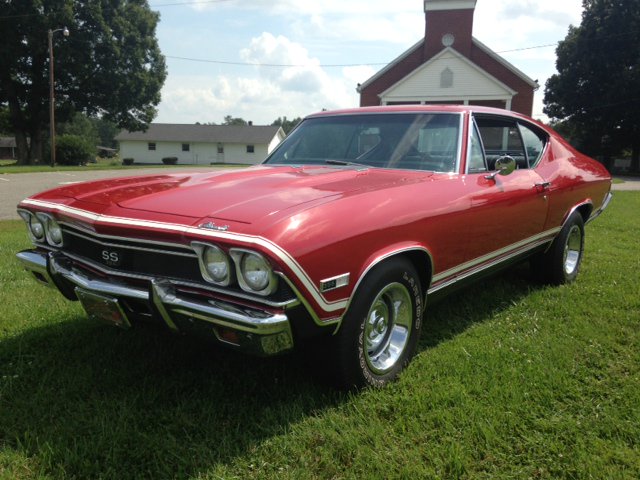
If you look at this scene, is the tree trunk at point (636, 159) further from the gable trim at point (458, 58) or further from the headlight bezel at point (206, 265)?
the headlight bezel at point (206, 265)

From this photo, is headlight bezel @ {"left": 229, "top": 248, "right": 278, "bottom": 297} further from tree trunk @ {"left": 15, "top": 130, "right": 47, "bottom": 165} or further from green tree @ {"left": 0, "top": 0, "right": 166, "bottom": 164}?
tree trunk @ {"left": 15, "top": 130, "right": 47, "bottom": 165}

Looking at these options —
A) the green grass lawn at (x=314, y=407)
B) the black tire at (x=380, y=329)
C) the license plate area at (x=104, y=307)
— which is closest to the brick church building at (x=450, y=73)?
the green grass lawn at (x=314, y=407)

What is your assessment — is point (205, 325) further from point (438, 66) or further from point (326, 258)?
point (438, 66)

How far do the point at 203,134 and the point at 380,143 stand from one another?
4854 cm

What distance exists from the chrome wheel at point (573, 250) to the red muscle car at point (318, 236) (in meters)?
0.86

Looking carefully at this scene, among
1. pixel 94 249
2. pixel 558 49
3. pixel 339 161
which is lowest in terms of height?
pixel 94 249

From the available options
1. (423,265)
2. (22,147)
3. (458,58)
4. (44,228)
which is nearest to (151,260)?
(44,228)

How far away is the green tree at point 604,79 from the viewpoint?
1297 inches

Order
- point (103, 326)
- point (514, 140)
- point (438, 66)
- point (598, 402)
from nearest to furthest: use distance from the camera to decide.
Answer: point (598, 402) → point (103, 326) → point (514, 140) → point (438, 66)

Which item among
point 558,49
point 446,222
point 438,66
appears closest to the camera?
point 446,222

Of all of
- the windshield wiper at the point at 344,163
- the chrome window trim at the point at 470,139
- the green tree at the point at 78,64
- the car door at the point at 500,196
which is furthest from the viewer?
the green tree at the point at 78,64

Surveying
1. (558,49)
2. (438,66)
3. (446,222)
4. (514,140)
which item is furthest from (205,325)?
(558,49)

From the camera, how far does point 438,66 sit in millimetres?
25125

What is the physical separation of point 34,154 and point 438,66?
89.2ft
